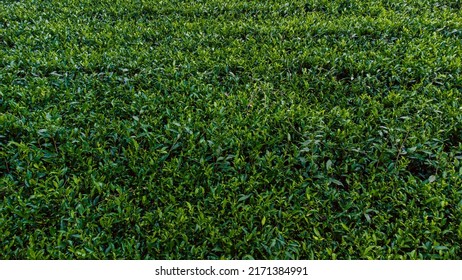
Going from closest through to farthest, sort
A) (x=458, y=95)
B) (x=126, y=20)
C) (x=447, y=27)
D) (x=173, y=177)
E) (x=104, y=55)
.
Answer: (x=173, y=177), (x=458, y=95), (x=104, y=55), (x=447, y=27), (x=126, y=20)

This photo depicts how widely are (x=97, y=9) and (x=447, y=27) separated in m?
3.73

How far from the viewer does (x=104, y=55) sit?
3836 mm

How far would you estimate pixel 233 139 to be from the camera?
9.35 ft

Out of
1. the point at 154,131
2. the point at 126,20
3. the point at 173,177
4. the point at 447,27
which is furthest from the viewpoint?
the point at 126,20

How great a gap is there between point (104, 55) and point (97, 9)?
1.26 m

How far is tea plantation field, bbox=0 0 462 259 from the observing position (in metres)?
2.31

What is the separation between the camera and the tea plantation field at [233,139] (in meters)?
2.31

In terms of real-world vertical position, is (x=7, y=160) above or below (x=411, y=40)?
below

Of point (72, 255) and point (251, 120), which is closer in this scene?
point (72, 255)

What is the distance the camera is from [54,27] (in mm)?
4379
